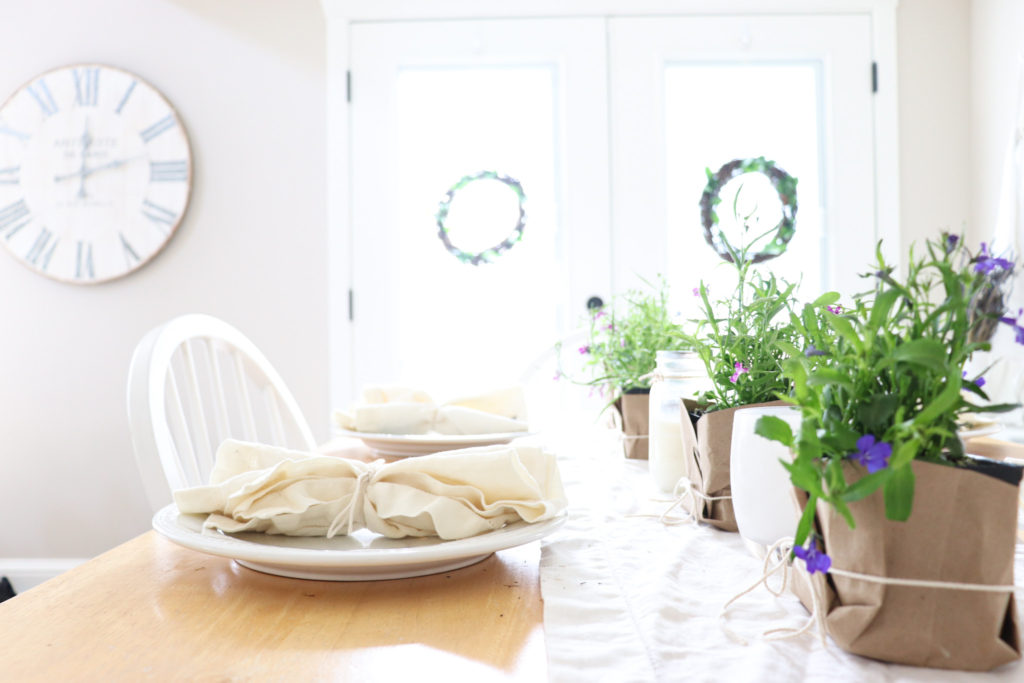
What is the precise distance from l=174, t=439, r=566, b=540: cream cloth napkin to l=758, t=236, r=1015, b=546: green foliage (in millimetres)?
214

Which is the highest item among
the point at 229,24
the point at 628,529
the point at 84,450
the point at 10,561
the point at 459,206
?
the point at 229,24

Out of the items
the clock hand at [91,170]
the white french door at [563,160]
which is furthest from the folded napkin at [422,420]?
the clock hand at [91,170]

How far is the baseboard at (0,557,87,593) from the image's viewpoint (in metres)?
2.69

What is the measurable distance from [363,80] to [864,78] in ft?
5.32

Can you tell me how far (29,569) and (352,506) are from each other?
8.93ft

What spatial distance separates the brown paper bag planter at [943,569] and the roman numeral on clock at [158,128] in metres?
2.74

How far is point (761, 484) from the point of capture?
50cm

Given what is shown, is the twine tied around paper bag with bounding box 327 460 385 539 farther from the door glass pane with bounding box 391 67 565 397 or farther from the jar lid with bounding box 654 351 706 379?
the door glass pane with bounding box 391 67 565 397

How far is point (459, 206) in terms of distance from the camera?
2637mm

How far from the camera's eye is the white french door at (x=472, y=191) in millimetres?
2609

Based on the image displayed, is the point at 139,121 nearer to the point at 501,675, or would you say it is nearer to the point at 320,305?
the point at 320,305

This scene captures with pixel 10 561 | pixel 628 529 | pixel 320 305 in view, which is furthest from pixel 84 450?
pixel 628 529

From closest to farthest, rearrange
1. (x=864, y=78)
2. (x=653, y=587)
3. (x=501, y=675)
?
(x=501, y=675) < (x=653, y=587) < (x=864, y=78)

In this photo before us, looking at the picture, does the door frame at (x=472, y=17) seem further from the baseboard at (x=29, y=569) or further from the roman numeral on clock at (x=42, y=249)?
the baseboard at (x=29, y=569)
